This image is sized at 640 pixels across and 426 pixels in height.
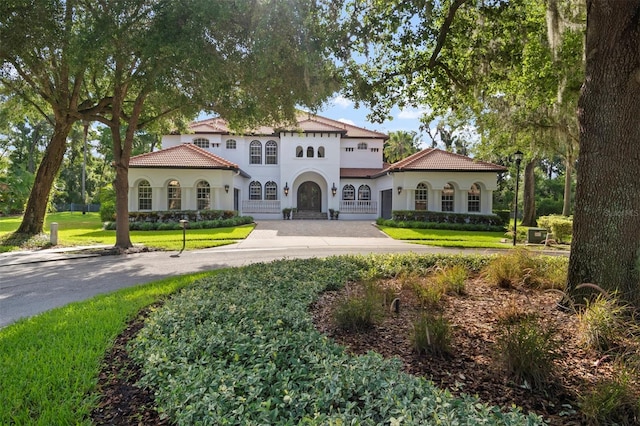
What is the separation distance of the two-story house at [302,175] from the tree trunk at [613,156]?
65.0 feet

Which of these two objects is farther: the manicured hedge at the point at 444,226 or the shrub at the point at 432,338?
the manicured hedge at the point at 444,226

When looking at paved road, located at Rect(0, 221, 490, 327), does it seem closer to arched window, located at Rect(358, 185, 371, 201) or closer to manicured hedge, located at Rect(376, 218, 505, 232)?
manicured hedge, located at Rect(376, 218, 505, 232)

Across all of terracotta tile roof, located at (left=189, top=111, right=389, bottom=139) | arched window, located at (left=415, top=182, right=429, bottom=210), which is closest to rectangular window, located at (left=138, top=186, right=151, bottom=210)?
terracotta tile roof, located at (left=189, top=111, right=389, bottom=139)

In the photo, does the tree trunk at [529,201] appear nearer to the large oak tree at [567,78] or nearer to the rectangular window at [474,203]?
the rectangular window at [474,203]

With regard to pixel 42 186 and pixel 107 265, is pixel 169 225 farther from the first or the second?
pixel 107 265

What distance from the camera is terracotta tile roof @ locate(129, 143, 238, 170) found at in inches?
991

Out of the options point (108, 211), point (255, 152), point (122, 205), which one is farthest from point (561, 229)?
point (108, 211)

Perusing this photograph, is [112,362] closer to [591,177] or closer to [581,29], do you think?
[591,177]

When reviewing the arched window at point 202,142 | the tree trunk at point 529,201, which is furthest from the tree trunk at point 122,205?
the tree trunk at point 529,201

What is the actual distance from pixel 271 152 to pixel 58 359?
28.7 m

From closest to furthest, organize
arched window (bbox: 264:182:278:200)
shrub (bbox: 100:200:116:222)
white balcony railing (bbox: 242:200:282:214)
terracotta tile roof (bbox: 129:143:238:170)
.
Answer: shrub (bbox: 100:200:116:222) → terracotta tile roof (bbox: 129:143:238:170) → white balcony railing (bbox: 242:200:282:214) → arched window (bbox: 264:182:278:200)

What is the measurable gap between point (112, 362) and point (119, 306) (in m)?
2.16

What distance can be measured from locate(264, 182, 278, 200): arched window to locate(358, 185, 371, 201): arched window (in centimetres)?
696

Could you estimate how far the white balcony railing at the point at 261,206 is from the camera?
30.7 meters
